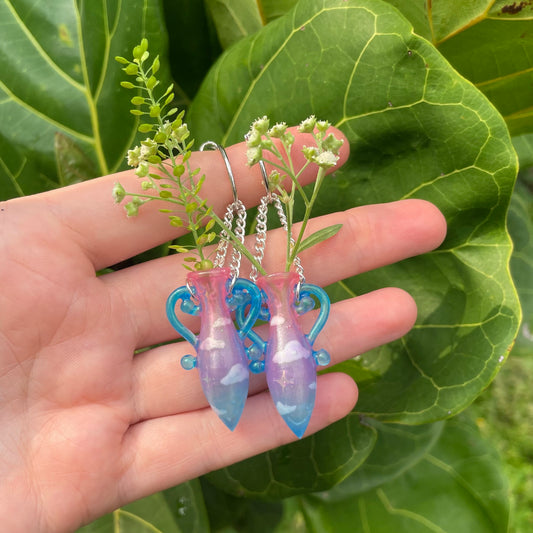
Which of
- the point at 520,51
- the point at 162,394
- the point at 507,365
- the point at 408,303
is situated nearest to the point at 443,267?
the point at 408,303

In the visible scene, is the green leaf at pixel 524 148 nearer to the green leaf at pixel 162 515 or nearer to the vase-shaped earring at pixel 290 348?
the vase-shaped earring at pixel 290 348

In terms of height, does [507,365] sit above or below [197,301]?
below

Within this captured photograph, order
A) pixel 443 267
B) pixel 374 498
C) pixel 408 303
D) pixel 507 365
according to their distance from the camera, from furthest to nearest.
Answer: pixel 507 365 < pixel 374 498 < pixel 443 267 < pixel 408 303

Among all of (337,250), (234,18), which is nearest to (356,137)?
(337,250)

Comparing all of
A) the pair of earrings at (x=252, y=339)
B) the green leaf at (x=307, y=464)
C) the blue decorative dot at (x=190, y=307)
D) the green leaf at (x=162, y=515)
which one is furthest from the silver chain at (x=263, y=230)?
the green leaf at (x=162, y=515)

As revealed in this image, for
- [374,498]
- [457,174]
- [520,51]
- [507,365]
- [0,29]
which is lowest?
[507,365]

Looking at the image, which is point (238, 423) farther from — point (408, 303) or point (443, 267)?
point (443, 267)
